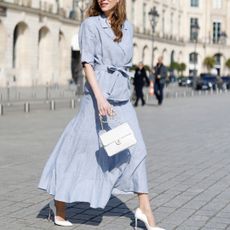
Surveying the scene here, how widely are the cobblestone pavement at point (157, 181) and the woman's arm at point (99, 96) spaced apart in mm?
1071

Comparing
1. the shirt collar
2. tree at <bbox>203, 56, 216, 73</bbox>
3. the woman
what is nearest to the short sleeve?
the woman

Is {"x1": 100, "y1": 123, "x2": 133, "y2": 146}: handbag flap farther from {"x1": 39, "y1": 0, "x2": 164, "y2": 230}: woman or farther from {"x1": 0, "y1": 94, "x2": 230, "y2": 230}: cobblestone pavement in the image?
{"x1": 0, "y1": 94, "x2": 230, "y2": 230}: cobblestone pavement

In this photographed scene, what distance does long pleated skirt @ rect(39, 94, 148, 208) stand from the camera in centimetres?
499

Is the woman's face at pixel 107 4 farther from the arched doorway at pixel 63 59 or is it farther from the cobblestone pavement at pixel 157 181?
the arched doorway at pixel 63 59

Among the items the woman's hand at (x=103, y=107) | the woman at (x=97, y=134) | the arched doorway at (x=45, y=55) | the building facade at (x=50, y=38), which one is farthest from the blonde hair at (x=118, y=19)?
the arched doorway at (x=45, y=55)

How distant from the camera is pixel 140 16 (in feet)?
217

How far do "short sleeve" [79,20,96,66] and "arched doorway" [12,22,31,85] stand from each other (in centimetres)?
3693

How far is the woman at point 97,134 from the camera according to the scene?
16.4 feet

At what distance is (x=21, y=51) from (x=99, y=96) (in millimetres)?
37882

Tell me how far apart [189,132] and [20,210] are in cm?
849

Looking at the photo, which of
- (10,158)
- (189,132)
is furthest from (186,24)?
(10,158)

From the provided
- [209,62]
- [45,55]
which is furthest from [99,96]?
[209,62]

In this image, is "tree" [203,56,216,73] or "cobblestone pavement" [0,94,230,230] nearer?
"cobblestone pavement" [0,94,230,230]

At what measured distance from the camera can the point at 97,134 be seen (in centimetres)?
508
